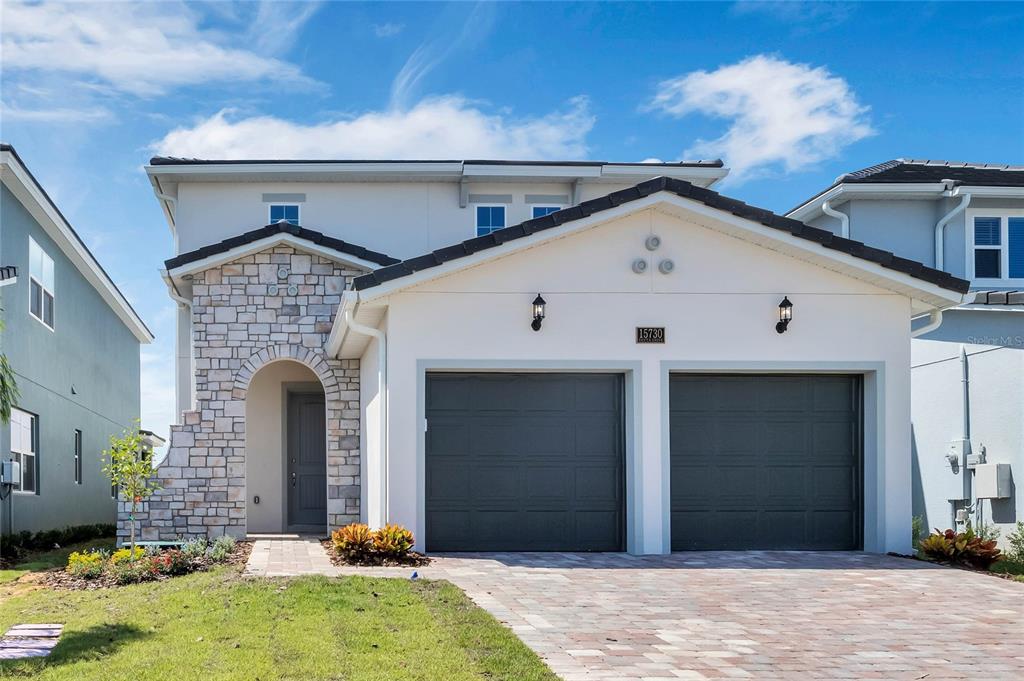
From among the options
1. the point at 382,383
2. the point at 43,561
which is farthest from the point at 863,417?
the point at 43,561

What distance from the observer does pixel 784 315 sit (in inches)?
497

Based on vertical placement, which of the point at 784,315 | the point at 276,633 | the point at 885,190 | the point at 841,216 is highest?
the point at 885,190

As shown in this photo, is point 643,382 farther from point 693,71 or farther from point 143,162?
point 143,162

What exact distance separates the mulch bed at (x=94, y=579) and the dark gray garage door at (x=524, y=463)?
2.36 m

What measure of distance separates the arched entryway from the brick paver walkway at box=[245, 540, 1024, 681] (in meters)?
5.94

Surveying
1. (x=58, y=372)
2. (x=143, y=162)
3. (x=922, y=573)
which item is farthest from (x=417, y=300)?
(x=58, y=372)

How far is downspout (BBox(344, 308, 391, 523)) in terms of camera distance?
12.4 metres

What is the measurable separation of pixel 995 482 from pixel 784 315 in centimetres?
495

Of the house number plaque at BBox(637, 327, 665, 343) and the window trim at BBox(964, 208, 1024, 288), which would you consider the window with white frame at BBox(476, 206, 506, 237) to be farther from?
the window trim at BBox(964, 208, 1024, 288)

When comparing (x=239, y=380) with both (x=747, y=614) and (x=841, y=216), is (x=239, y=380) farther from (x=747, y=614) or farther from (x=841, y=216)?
(x=841, y=216)

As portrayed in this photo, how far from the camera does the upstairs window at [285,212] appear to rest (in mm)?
19219

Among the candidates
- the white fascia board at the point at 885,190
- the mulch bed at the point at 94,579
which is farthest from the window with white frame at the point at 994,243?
the mulch bed at the point at 94,579

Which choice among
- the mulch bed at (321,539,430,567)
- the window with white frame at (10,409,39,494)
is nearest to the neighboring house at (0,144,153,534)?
the window with white frame at (10,409,39,494)

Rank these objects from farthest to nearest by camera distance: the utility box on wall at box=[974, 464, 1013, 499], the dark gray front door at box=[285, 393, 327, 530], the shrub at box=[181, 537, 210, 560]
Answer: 1. the dark gray front door at box=[285, 393, 327, 530]
2. the utility box on wall at box=[974, 464, 1013, 499]
3. the shrub at box=[181, 537, 210, 560]
